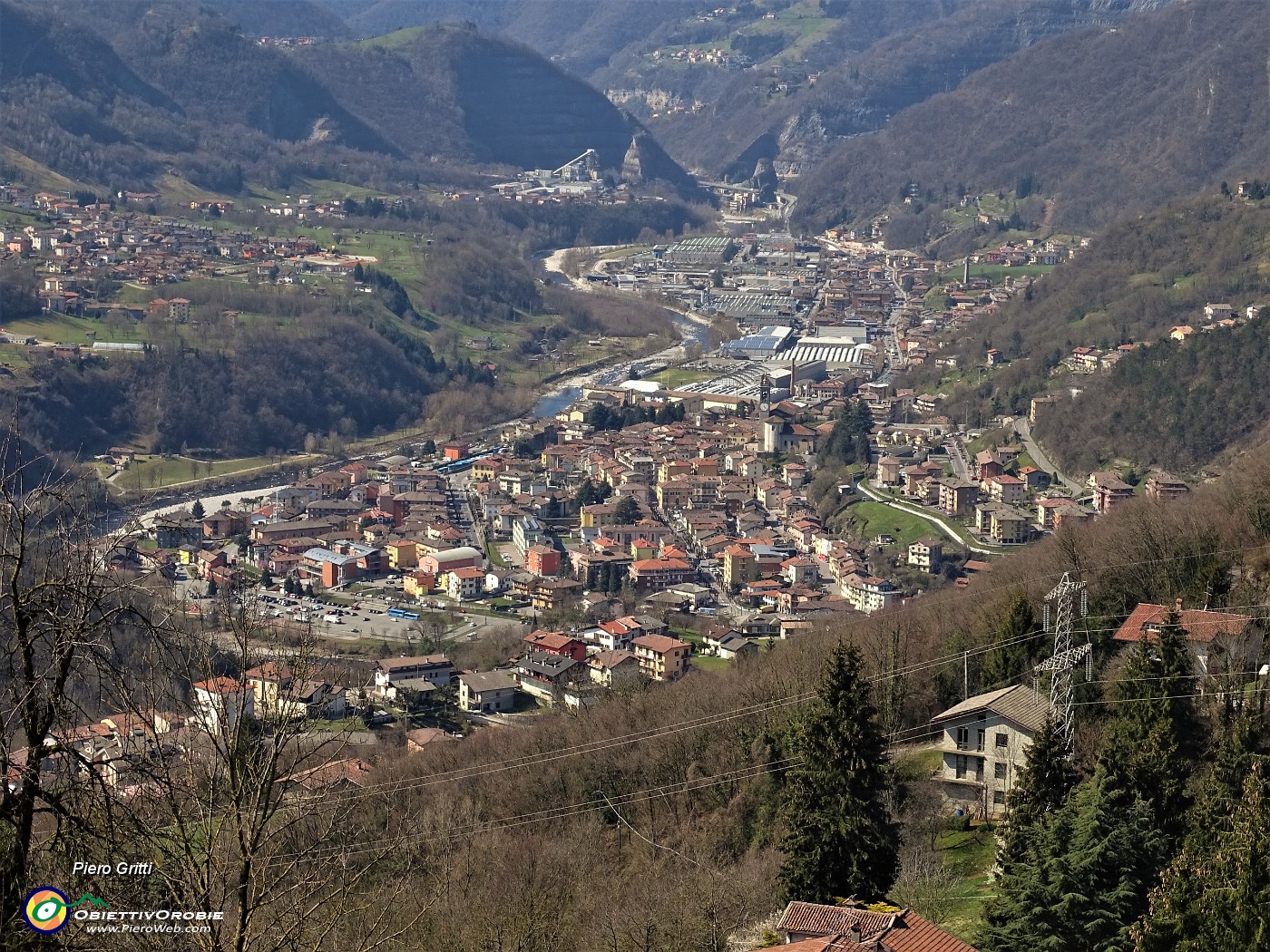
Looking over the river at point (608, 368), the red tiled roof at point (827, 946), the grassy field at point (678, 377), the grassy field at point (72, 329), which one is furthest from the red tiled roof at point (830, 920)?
the grassy field at point (678, 377)

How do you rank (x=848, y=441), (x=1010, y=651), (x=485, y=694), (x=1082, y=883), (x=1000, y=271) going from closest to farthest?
1. (x=1082, y=883)
2. (x=1010, y=651)
3. (x=485, y=694)
4. (x=848, y=441)
5. (x=1000, y=271)

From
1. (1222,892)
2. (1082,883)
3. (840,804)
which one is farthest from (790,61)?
(1222,892)

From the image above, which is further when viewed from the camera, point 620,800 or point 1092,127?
point 1092,127

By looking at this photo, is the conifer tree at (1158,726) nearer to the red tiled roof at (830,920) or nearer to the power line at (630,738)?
the red tiled roof at (830,920)

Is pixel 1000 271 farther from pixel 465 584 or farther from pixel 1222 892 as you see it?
pixel 1222 892

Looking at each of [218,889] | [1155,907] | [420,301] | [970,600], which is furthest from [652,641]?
[420,301]

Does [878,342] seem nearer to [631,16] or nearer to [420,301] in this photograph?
[420,301]

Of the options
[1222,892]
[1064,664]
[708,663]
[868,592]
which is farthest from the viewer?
[868,592]
